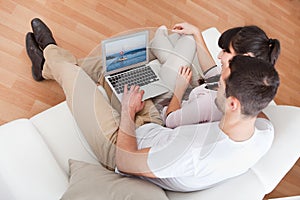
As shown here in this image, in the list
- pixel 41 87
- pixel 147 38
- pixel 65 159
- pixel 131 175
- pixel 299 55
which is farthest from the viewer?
pixel 299 55

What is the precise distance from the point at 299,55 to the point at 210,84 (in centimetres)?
131

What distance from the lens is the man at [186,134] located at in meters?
1.15

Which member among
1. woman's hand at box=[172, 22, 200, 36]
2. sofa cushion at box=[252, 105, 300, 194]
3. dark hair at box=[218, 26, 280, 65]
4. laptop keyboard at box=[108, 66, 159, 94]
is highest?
dark hair at box=[218, 26, 280, 65]

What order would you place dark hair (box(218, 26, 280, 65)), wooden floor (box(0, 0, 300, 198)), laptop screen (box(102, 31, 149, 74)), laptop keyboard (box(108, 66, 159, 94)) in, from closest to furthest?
dark hair (box(218, 26, 280, 65)), laptop screen (box(102, 31, 149, 74)), laptop keyboard (box(108, 66, 159, 94)), wooden floor (box(0, 0, 300, 198))

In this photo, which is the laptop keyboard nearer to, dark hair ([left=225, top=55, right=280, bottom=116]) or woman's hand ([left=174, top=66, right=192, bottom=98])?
woman's hand ([left=174, top=66, right=192, bottom=98])

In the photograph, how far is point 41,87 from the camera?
1.96 meters

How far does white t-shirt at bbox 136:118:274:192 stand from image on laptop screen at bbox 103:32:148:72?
43 centimetres

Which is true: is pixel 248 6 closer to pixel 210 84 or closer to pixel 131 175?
pixel 210 84

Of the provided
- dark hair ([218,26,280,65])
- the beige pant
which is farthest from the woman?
the beige pant

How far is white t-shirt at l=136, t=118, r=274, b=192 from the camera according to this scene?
1188 millimetres

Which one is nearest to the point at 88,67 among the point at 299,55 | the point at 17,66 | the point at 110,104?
the point at 110,104

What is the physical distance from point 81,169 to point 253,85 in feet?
2.08

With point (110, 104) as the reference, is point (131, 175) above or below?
below

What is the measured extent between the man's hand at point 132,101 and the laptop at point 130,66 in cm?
5
